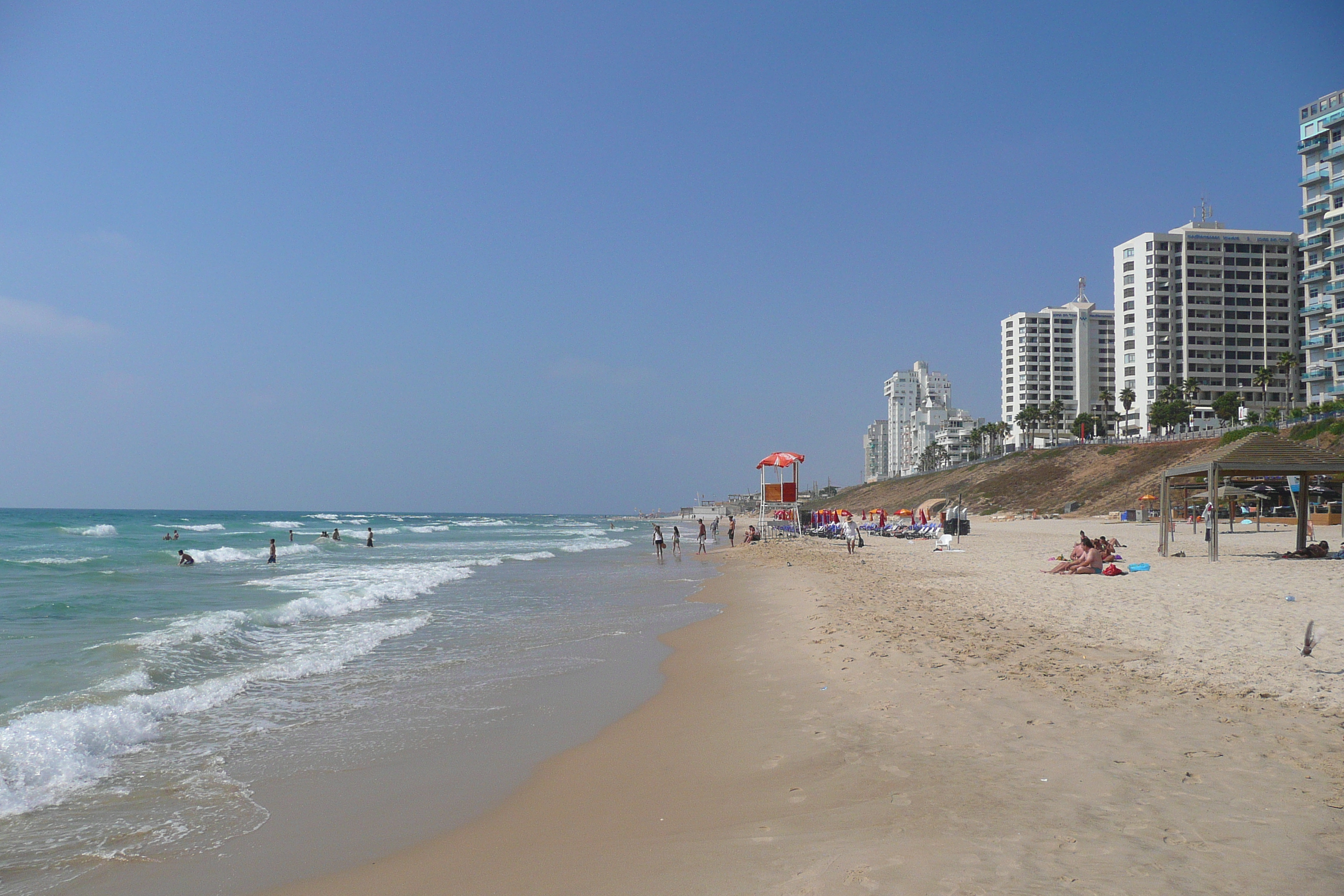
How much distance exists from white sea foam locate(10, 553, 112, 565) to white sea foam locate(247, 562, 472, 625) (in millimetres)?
10225

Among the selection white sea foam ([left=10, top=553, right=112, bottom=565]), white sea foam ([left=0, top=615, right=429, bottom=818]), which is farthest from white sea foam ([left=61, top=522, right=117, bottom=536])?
white sea foam ([left=0, top=615, right=429, bottom=818])

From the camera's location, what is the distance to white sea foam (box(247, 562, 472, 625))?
14914 mm

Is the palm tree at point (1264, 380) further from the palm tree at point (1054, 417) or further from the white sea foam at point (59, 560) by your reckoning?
the white sea foam at point (59, 560)

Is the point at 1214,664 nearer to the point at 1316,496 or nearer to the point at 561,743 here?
the point at 561,743

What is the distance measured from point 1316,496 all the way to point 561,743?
4211cm

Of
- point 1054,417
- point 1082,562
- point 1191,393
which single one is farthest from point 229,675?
point 1054,417

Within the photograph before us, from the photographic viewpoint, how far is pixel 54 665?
948 centimetres

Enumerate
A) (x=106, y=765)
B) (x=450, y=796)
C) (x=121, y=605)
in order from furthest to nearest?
(x=121, y=605) → (x=106, y=765) → (x=450, y=796)

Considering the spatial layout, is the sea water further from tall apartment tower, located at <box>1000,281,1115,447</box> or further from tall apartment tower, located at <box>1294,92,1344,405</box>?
tall apartment tower, located at <box>1000,281,1115,447</box>

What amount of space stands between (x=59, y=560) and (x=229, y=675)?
26796mm

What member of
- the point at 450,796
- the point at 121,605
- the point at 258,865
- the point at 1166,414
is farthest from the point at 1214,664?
the point at 1166,414

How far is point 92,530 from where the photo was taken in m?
62.4

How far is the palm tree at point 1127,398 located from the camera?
3644 inches

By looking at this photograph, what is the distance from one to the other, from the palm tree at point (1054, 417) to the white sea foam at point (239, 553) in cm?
9029
